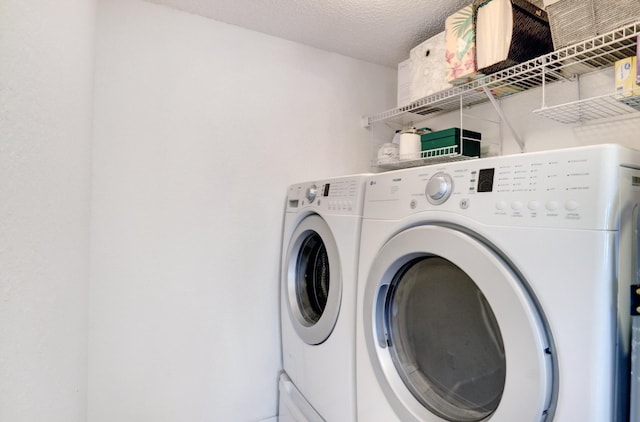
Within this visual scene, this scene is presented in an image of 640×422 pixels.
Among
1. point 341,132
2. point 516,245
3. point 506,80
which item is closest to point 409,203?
point 516,245

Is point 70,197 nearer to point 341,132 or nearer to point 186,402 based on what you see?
point 186,402

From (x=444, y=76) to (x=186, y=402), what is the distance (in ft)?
6.49

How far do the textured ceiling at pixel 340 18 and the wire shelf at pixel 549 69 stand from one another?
392 millimetres

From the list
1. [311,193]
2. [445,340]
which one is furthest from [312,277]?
[445,340]

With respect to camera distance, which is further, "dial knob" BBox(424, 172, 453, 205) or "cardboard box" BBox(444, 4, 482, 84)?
"cardboard box" BBox(444, 4, 482, 84)

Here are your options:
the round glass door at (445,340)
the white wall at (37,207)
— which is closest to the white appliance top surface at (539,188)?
the round glass door at (445,340)

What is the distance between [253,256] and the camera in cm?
179

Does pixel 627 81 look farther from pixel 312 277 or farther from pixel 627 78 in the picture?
pixel 312 277

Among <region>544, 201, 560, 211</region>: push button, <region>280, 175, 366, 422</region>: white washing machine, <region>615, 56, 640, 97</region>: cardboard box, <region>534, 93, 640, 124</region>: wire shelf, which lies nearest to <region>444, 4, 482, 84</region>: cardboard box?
<region>534, 93, 640, 124</region>: wire shelf

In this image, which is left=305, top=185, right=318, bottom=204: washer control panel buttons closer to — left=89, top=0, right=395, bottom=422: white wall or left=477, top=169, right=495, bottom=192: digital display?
left=89, top=0, right=395, bottom=422: white wall

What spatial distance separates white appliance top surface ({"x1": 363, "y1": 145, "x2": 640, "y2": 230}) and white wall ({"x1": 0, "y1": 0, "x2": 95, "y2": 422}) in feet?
2.76

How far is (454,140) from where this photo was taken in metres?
1.56

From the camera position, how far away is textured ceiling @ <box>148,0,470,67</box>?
1.54m

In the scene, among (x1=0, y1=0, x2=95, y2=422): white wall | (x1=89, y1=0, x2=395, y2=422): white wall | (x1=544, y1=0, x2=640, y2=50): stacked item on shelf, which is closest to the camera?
(x1=0, y1=0, x2=95, y2=422): white wall
